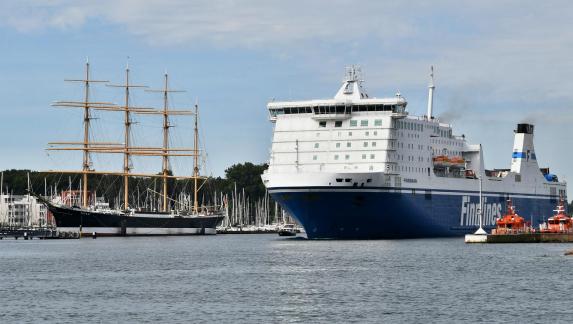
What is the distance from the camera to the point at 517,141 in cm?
12862

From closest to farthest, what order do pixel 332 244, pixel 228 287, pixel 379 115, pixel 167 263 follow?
pixel 228 287 → pixel 167 263 → pixel 332 244 → pixel 379 115

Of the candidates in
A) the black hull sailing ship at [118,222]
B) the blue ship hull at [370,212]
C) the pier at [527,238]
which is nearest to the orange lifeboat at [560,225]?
the pier at [527,238]

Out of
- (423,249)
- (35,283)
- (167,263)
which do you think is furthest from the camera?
(423,249)

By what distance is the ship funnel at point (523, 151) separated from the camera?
127438 mm

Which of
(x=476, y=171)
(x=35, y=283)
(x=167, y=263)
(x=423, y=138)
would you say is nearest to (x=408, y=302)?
(x=35, y=283)

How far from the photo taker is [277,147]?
10206 cm

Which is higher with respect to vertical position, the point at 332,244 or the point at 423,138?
the point at 423,138

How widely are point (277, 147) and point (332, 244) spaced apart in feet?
43.7

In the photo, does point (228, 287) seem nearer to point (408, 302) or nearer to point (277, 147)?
point (408, 302)

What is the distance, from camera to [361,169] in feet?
322

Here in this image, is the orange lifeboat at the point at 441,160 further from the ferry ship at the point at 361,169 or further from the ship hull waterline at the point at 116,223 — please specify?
the ship hull waterline at the point at 116,223

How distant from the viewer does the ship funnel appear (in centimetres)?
12744

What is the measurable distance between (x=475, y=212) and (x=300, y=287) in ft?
205

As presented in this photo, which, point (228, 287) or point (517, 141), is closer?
point (228, 287)
